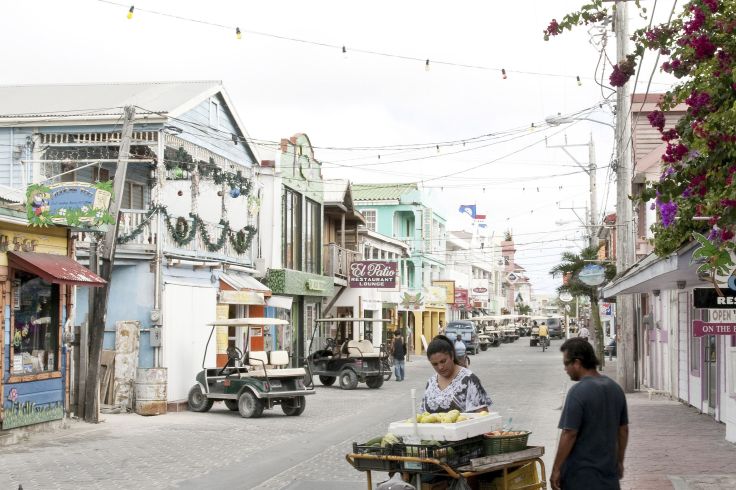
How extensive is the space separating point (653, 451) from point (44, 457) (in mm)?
8907

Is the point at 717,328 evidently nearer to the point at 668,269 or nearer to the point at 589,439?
the point at 668,269

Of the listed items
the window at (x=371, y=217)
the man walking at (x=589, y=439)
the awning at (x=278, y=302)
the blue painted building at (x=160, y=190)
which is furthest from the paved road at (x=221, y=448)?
the window at (x=371, y=217)

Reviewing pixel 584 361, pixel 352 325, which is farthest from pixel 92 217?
pixel 352 325

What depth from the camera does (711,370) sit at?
67.4ft

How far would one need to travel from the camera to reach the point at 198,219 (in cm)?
2539

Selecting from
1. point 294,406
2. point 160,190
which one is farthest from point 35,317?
point 294,406

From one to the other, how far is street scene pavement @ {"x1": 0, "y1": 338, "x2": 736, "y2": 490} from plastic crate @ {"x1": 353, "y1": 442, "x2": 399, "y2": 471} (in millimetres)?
1418

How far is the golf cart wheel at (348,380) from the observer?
1223 inches

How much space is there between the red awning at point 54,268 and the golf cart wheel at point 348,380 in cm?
1295

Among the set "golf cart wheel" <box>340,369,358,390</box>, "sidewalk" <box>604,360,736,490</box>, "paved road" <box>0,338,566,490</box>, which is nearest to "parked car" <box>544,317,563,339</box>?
"golf cart wheel" <box>340,369,358,390</box>

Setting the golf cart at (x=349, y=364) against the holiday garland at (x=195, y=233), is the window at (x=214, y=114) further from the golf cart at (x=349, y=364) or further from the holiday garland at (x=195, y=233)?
the golf cart at (x=349, y=364)

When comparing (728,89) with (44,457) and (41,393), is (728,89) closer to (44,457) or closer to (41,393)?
(44,457)

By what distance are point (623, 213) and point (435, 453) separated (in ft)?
65.7

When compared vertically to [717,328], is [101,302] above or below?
above
